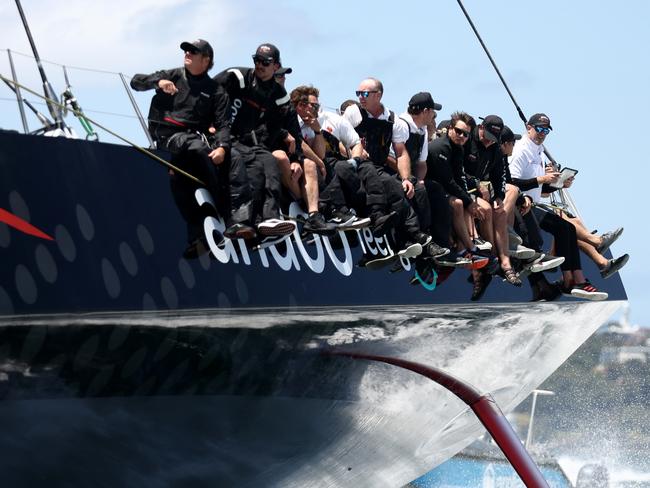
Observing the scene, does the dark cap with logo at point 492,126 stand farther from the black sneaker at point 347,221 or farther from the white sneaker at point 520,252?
the black sneaker at point 347,221

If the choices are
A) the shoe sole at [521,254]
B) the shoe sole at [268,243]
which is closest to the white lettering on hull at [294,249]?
the shoe sole at [268,243]

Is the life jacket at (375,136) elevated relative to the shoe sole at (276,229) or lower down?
elevated

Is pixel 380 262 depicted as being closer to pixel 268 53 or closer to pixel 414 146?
pixel 414 146

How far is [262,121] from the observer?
8289 millimetres

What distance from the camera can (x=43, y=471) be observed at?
7188 millimetres

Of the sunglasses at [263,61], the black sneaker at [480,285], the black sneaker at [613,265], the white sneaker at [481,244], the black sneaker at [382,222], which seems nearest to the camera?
the sunglasses at [263,61]

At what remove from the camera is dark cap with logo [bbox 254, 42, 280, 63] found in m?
8.17

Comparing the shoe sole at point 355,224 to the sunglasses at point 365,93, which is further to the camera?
Result: the sunglasses at point 365,93

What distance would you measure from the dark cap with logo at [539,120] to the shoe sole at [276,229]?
182 inches

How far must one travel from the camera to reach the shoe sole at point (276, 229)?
777 cm

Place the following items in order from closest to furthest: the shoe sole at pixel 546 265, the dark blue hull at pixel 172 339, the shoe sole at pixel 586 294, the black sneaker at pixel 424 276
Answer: the dark blue hull at pixel 172 339
the black sneaker at pixel 424 276
the shoe sole at pixel 546 265
the shoe sole at pixel 586 294

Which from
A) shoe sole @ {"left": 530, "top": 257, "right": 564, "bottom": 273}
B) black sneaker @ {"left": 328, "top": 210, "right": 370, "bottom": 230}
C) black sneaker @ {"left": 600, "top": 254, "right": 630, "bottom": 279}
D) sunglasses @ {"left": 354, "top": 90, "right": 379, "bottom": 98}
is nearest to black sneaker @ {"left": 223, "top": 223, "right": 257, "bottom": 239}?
black sneaker @ {"left": 328, "top": 210, "right": 370, "bottom": 230}

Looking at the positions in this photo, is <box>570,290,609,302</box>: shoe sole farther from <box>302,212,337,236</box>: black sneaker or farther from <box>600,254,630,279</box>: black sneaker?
<box>302,212,337,236</box>: black sneaker

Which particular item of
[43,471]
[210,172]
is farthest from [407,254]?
[43,471]
